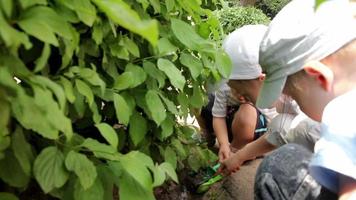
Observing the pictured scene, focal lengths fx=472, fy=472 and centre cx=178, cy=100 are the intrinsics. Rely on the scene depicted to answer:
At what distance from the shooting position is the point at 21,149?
37.9 inches

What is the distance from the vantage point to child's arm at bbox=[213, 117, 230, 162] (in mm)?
2482

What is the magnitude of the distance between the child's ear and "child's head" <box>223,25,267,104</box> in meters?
0.84

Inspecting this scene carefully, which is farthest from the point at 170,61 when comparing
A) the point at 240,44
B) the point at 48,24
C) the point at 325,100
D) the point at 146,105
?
the point at 240,44

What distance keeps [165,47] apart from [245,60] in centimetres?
93

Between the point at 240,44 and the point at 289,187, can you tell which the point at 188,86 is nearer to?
the point at 289,187

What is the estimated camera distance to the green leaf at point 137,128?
52.9 inches

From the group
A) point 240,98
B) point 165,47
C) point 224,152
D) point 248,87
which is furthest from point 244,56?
point 165,47

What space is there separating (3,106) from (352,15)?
93 centimetres

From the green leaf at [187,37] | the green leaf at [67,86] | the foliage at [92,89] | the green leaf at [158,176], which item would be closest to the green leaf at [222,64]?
the foliage at [92,89]

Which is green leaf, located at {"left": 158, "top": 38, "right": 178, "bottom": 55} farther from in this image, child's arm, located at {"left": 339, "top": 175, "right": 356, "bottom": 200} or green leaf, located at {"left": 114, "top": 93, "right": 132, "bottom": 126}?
child's arm, located at {"left": 339, "top": 175, "right": 356, "bottom": 200}

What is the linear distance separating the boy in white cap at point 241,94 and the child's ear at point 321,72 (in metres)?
0.88

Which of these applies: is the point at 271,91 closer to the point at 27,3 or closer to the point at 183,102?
the point at 183,102

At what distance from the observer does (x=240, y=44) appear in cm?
219

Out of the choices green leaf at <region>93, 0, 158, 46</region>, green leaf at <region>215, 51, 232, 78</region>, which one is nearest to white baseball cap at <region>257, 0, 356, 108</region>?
green leaf at <region>215, 51, 232, 78</region>
